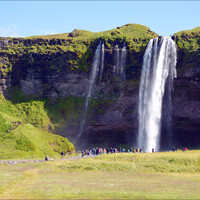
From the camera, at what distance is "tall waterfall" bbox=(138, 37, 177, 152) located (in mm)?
59094

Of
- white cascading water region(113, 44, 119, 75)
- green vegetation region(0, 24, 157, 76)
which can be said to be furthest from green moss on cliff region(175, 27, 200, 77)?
white cascading water region(113, 44, 119, 75)

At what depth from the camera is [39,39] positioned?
72625 millimetres

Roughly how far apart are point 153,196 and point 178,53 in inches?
1822

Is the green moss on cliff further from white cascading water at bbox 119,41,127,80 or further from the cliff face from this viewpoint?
white cascading water at bbox 119,41,127,80

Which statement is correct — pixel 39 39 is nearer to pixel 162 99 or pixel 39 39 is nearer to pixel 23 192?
pixel 162 99

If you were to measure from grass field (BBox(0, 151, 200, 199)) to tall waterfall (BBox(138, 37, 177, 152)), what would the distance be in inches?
836

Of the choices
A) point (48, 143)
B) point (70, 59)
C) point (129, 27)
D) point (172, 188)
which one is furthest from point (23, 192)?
point (129, 27)

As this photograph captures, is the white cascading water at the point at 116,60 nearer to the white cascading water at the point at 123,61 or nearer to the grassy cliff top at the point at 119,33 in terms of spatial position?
the white cascading water at the point at 123,61

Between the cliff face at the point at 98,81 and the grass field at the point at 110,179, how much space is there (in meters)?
25.5

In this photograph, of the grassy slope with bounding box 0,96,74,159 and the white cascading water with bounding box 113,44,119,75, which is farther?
the white cascading water with bounding box 113,44,119,75

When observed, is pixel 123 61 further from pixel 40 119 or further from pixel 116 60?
pixel 40 119

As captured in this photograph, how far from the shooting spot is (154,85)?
60969mm

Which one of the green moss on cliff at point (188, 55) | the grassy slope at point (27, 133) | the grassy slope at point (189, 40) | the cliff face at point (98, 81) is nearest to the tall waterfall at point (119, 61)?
the cliff face at point (98, 81)

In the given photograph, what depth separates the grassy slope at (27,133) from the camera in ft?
155
